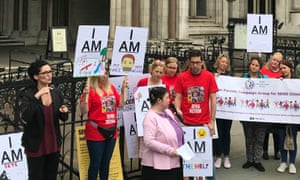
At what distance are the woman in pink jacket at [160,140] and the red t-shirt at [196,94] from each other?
155 centimetres

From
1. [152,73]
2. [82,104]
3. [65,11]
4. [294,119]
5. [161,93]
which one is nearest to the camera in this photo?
[161,93]

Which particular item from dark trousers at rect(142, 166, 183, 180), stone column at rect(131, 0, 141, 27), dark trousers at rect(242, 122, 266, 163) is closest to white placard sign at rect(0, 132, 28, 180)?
dark trousers at rect(142, 166, 183, 180)

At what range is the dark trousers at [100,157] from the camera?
20.5 ft

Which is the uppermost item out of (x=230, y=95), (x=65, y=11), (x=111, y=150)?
(x=65, y=11)

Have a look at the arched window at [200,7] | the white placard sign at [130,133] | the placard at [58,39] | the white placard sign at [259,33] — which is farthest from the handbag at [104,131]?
the arched window at [200,7]

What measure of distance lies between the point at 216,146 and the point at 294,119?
1.41 metres

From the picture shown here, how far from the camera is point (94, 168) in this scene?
6.31m

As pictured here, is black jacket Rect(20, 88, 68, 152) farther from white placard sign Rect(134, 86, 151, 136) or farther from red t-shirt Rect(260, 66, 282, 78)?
red t-shirt Rect(260, 66, 282, 78)

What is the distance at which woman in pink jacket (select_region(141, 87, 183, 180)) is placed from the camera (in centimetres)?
522

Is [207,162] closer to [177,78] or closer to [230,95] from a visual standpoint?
[177,78]

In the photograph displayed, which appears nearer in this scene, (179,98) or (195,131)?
(195,131)

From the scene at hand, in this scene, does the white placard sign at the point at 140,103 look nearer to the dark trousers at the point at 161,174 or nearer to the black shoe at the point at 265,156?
the dark trousers at the point at 161,174

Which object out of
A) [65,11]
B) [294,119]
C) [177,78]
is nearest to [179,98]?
[177,78]

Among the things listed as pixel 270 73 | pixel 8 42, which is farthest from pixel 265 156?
pixel 8 42
